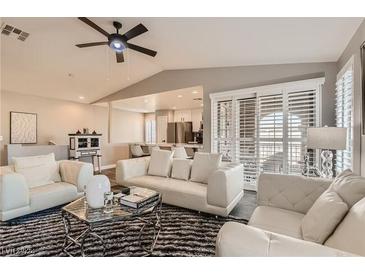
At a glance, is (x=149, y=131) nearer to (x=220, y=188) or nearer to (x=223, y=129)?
(x=223, y=129)

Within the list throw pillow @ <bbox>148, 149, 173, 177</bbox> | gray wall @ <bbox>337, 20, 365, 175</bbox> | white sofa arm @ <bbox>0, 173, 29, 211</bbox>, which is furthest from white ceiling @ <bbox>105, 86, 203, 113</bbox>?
white sofa arm @ <bbox>0, 173, 29, 211</bbox>

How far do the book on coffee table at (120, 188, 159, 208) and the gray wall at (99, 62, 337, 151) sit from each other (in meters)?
2.53

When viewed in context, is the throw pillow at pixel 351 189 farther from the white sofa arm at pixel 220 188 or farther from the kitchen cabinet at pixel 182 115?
the kitchen cabinet at pixel 182 115

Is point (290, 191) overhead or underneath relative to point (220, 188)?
overhead

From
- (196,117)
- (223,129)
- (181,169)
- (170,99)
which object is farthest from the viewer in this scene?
(196,117)

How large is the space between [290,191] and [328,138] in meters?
0.84

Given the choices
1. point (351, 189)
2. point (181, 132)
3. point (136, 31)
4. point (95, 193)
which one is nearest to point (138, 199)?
point (95, 193)

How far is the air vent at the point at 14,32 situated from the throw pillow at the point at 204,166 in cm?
360

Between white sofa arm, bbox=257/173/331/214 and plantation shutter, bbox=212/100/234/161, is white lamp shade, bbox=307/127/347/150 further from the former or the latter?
plantation shutter, bbox=212/100/234/161

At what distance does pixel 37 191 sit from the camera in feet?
9.21

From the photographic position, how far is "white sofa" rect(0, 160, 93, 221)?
2477mm

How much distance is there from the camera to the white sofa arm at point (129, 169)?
11.6 ft
